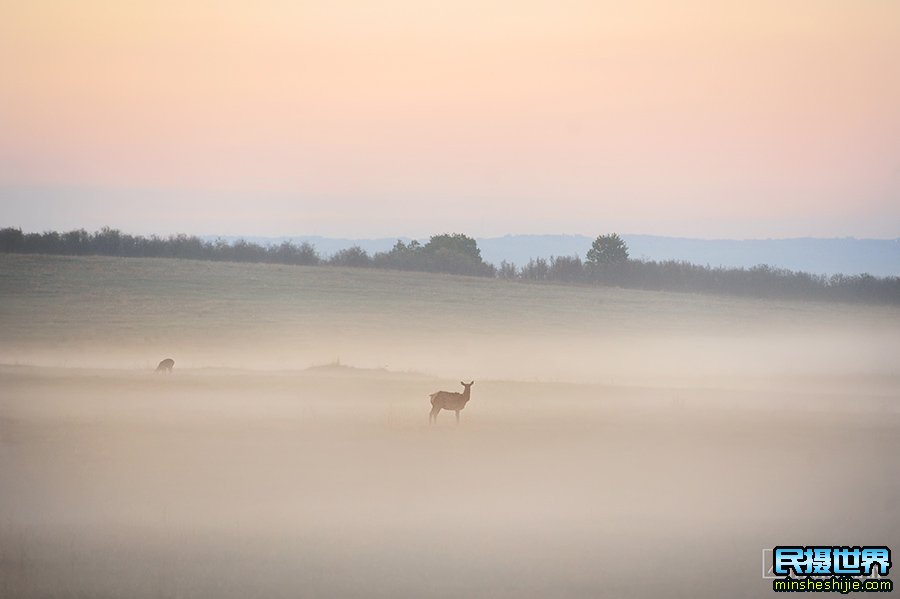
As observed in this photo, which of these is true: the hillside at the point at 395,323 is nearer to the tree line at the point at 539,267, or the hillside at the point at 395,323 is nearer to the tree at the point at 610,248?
the tree line at the point at 539,267

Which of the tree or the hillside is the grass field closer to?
the hillside

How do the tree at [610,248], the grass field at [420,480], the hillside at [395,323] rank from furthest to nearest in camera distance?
1. the tree at [610,248]
2. the hillside at [395,323]
3. the grass field at [420,480]

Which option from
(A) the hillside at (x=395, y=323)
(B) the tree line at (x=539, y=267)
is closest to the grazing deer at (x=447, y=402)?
(A) the hillside at (x=395, y=323)

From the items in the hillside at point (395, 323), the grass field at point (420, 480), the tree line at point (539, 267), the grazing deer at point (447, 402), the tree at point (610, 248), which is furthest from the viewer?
the tree at point (610, 248)

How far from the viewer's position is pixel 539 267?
8400 cm

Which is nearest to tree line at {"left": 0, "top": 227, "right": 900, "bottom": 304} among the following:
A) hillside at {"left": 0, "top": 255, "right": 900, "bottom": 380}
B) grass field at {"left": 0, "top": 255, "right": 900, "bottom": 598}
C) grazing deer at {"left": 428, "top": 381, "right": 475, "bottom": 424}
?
hillside at {"left": 0, "top": 255, "right": 900, "bottom": 380}

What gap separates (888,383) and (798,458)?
23.5m

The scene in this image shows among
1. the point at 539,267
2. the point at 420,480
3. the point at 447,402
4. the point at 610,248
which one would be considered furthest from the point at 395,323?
the point at 610,248

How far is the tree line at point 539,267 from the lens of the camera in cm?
7625

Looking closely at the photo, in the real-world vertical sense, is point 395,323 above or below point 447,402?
below

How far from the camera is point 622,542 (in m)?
16.0

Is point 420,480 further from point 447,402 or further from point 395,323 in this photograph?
point 395,323

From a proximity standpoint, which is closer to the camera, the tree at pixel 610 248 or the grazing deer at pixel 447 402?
the grazing deer at pixel 447 402

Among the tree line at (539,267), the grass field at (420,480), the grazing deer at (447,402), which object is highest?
the tree line at (539,267)
